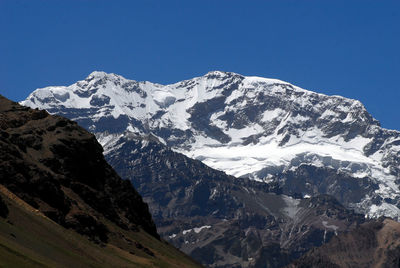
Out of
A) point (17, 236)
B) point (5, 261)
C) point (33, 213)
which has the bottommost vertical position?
point (5, 261)

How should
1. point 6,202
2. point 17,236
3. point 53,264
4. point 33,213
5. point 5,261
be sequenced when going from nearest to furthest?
point 5,261
point 53,264
point 17,236
point 6,202
point 33,213

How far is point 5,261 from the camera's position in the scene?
412 ft

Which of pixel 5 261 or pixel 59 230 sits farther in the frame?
pixel 59 230

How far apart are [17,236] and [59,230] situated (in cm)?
3828

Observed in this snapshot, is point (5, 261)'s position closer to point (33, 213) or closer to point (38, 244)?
point (38, 244)

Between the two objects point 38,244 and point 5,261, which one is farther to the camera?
point 38,244

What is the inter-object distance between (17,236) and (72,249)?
98.3 feet

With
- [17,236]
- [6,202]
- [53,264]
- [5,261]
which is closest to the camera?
[5,261]

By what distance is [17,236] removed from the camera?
15675 cm

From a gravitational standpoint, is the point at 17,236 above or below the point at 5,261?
above

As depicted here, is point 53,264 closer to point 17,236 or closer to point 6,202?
point 17,236

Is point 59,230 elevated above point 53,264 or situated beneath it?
elevated above

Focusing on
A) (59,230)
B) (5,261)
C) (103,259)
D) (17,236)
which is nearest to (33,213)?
(59,230)

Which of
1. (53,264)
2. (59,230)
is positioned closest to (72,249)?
(59,230)
